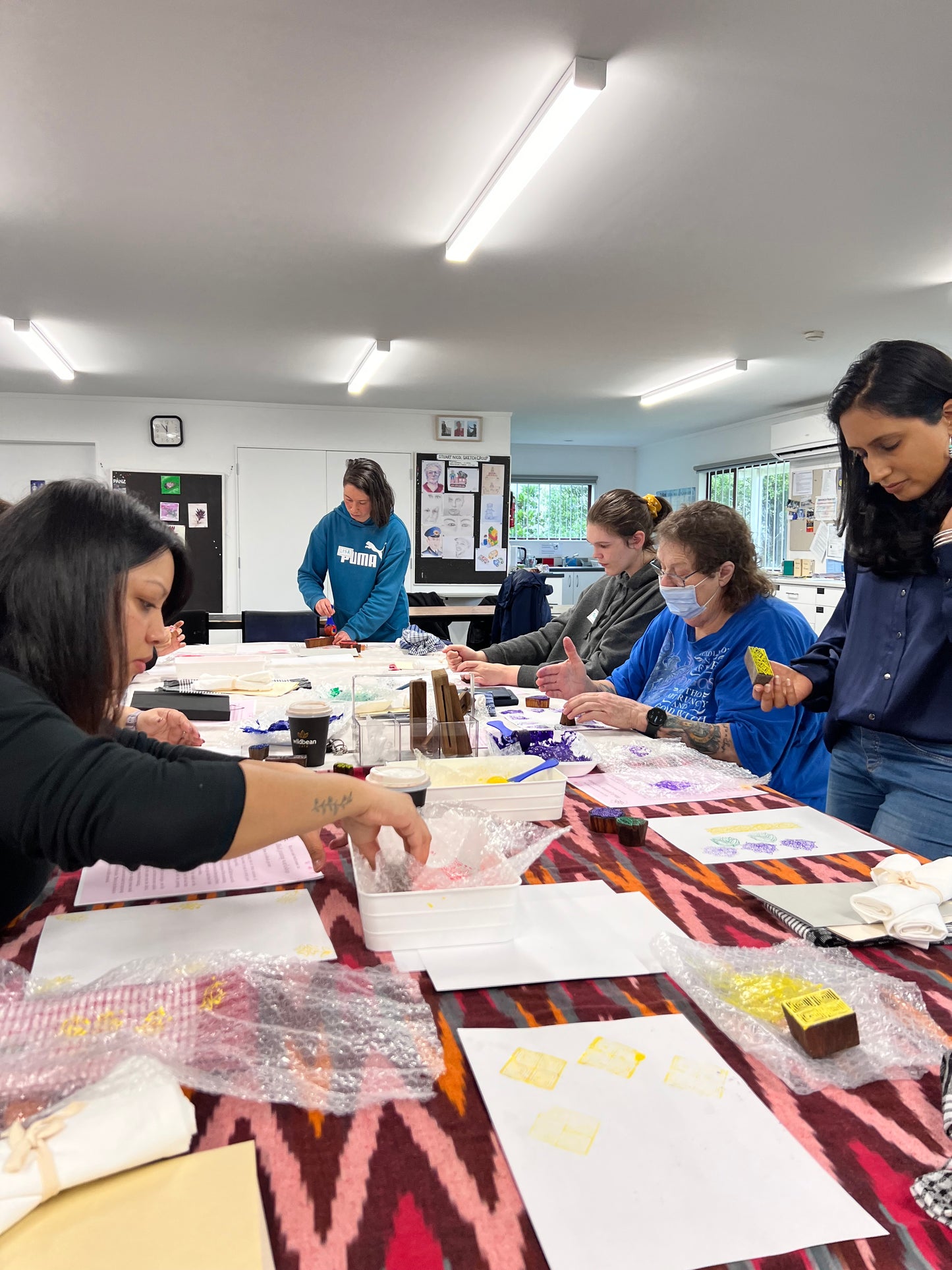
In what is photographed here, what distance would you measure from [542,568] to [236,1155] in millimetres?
10059

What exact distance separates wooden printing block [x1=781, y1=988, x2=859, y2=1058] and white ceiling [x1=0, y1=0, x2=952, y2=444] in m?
2.62

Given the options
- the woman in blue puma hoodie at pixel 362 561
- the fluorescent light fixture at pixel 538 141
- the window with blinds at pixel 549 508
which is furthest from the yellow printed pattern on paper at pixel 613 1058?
the window with blinds at pixel 549 508

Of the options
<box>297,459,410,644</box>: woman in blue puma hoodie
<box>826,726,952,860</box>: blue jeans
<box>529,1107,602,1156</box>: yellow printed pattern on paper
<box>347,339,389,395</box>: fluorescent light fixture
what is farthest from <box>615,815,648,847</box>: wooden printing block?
<box>347,339,389,395</box>: fluorescent light fixture

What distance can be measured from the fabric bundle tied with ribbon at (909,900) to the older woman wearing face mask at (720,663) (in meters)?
0.89

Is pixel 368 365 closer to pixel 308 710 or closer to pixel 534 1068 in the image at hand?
pixel 308 710

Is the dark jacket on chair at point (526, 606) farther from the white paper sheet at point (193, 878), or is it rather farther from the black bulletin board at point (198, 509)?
the black bulletin board at point (198, 509)

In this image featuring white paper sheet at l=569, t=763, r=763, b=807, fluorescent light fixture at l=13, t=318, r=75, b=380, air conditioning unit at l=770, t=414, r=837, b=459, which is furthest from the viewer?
air conditioning unit at l=770, t=414, r=837, b=459

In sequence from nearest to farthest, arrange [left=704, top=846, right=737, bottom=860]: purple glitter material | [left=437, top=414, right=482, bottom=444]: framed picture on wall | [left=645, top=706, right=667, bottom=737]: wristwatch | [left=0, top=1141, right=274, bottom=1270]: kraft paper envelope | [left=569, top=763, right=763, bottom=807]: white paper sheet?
1. [left=0, top=1141, right=274, bottom=1270]: kraft paper envelope
2. [left=704, top=846, right=737, bottom=860]: purple glitter material
3. [left=569, top=763, right=763, bottom=807]: white paper sheet
4. [left=645, top=706, right=667, bottom=737]: wristwatch
5. [left=437, top=414, right=482, bottom=444]: framed picture on wall

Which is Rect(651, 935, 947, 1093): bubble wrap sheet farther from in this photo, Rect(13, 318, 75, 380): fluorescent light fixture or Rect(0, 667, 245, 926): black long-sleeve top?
Rect(13, 318, 75, 380): fluorescent light fixture

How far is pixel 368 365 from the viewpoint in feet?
21.4

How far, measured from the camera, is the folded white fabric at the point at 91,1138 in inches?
22.0

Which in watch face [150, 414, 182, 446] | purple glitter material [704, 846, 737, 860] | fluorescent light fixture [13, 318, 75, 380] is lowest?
purple glitter material [704, 846, 737, 860]

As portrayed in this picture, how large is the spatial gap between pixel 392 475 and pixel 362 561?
4656 millimetres

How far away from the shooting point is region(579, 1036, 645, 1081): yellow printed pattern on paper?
2.42ft
